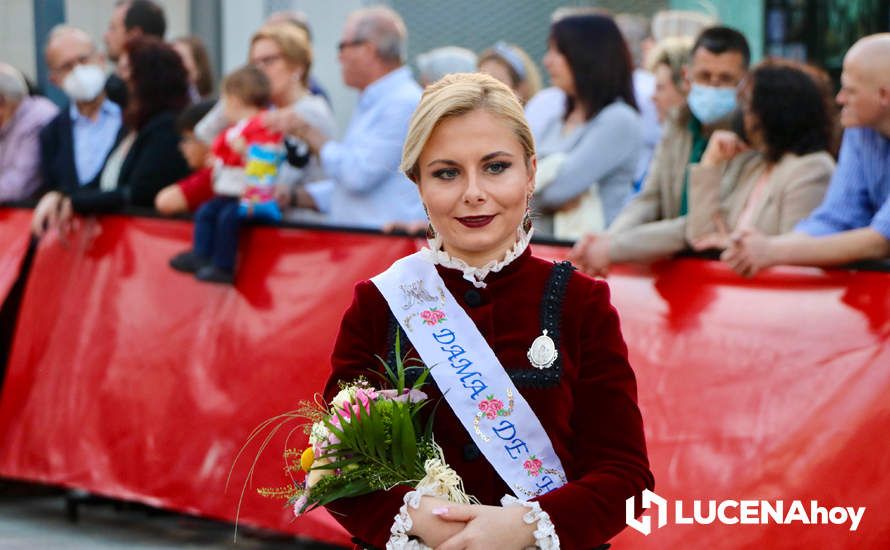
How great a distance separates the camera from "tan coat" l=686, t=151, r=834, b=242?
566 centimetres

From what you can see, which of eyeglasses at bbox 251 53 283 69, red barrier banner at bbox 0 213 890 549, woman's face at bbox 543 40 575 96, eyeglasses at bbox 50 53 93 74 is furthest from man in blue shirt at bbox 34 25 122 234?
woman's face at bbox 543 40 575 96

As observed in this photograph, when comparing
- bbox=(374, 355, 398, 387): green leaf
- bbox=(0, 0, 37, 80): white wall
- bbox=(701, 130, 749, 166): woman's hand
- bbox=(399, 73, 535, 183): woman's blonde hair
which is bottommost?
bbox=(0, 0, 37, 80): white wall

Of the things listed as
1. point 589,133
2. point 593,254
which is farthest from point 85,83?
point 593,254

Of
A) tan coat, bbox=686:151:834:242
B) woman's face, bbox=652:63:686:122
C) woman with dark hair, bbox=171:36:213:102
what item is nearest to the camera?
tan coat, bbox=686:151:834:242

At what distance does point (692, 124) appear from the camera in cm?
637

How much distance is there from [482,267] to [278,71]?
5.07m

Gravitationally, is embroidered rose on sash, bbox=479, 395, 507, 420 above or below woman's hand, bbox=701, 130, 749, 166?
above

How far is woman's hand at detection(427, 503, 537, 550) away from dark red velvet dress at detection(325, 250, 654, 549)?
7 centimetres

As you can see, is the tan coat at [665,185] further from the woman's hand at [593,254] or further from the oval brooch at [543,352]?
the oval brooch at [543,352]

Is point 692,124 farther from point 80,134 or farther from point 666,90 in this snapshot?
point 80,134

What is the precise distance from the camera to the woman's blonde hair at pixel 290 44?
316 inches

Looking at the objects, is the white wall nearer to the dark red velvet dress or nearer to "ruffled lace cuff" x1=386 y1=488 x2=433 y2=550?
the dark red velvet dress

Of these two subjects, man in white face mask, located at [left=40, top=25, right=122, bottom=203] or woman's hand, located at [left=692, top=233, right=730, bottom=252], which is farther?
man in white face mask, located at [left=40, top=25, right=122, bottom=203]

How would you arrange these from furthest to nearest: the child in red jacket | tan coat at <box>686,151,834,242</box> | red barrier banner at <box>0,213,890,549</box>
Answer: the child in red jacket, tan coat at <box>686,151,834,242</box>, red barrier banner at <box>0,213,890,549</box>
